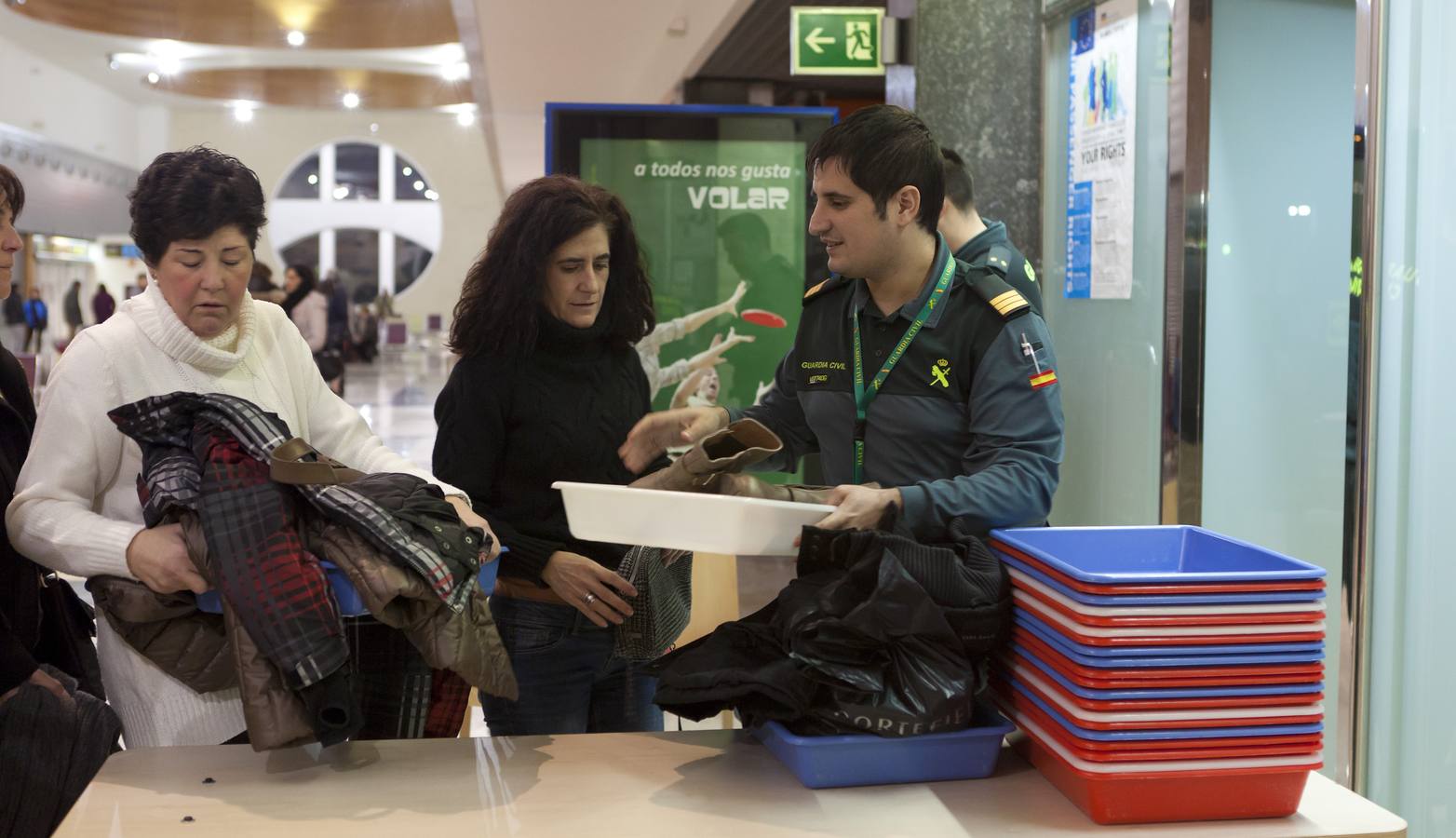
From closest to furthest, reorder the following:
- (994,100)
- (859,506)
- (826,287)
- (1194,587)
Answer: (1194,587)
(859,506)
(826,287)
(994,100)

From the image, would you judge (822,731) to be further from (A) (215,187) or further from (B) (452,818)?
(A) (215,187)

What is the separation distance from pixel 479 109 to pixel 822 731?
177 inches

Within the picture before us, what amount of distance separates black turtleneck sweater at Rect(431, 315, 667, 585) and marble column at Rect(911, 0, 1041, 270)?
2.36m

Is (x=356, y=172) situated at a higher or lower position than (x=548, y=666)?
higher

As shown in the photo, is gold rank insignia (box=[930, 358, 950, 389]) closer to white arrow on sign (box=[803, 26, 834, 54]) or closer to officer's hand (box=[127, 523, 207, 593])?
officer's hand (box=[127, 523, 207, 593])

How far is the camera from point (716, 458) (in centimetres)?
187

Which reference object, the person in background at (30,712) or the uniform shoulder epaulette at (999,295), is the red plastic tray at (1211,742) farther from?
the person in background at (30,712)

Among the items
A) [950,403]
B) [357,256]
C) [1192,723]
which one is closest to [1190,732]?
[1192,723]

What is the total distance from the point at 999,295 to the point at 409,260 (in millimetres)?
3705

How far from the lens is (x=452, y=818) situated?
155cm

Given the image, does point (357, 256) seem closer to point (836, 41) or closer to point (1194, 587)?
point (836, 41)

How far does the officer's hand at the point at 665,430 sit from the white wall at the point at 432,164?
3169 mm

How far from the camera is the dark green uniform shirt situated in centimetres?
180

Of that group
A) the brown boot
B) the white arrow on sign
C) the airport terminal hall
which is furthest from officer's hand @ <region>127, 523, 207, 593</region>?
the white arrow on sign
